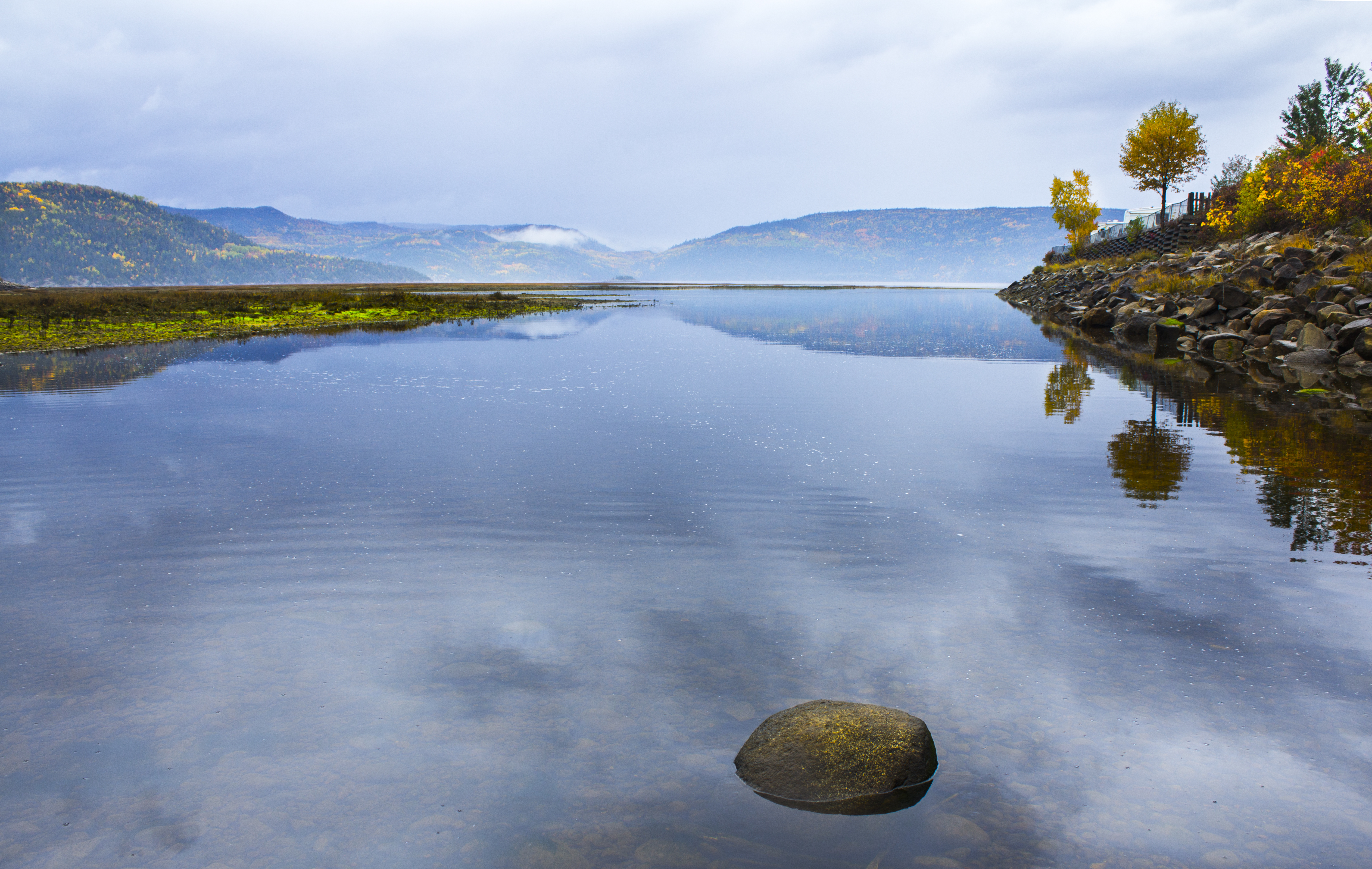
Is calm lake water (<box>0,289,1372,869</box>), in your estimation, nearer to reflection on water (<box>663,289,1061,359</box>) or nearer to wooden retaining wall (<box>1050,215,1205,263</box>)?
reflection on water (<box>663,289,1061,359</box>)

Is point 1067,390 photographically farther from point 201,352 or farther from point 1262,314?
point 201,352

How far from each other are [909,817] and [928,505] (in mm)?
6529

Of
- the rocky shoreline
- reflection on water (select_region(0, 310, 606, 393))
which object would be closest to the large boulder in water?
the rocky shoreline

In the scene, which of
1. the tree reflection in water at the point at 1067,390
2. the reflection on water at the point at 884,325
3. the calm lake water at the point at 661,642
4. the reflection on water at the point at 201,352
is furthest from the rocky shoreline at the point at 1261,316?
the reflection on water at the point at 201,352

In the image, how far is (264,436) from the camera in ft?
50.1

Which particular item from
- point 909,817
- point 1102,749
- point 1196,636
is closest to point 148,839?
point 909,817

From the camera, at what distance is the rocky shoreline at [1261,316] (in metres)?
23.3

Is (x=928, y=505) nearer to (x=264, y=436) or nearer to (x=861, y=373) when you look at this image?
(x=264, y=436)

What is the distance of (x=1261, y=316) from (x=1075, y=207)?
71.5m

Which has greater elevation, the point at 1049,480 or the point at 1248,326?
the point at 1248,326

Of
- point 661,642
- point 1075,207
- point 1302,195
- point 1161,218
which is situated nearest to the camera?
point 661,642

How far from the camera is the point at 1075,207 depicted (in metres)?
92.8

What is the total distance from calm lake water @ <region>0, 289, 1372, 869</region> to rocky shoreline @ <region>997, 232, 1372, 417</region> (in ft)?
33.0

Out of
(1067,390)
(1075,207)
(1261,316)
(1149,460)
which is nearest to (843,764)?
(1149,460)
